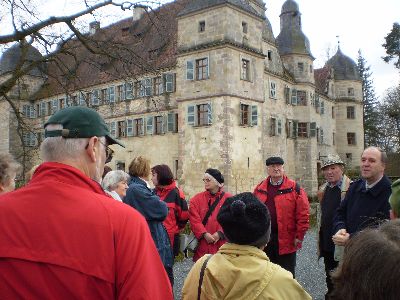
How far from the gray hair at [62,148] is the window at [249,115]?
24.5 m

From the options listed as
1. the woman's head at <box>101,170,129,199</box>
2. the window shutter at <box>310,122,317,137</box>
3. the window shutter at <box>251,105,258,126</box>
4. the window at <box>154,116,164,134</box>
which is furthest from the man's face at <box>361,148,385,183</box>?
the window shutter at <box>310,122,317,137</box>

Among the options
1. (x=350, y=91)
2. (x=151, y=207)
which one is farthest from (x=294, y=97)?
(x=151, y=207)

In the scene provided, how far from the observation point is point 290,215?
589cm

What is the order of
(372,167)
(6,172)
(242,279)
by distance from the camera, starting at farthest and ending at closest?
(372,167)
(6,172)
(242,279)

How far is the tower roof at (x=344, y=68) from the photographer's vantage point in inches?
1726

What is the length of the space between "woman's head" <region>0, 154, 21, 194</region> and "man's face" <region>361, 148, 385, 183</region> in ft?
11.1

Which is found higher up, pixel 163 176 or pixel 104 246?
pixel 163 176

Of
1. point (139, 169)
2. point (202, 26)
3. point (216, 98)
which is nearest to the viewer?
point (139, 169)

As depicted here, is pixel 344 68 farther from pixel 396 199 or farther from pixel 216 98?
pixel 396 199

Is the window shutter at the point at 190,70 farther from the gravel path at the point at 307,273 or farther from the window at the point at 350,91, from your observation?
the window at the point at 350,91

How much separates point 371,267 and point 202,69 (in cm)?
2516

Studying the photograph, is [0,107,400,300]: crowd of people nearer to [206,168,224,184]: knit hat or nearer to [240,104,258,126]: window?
[206,168,224,184]: knit hat

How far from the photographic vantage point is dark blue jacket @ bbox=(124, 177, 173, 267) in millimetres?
4891

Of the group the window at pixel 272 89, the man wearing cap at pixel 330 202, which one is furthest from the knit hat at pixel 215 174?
the window at pixel 272 89
